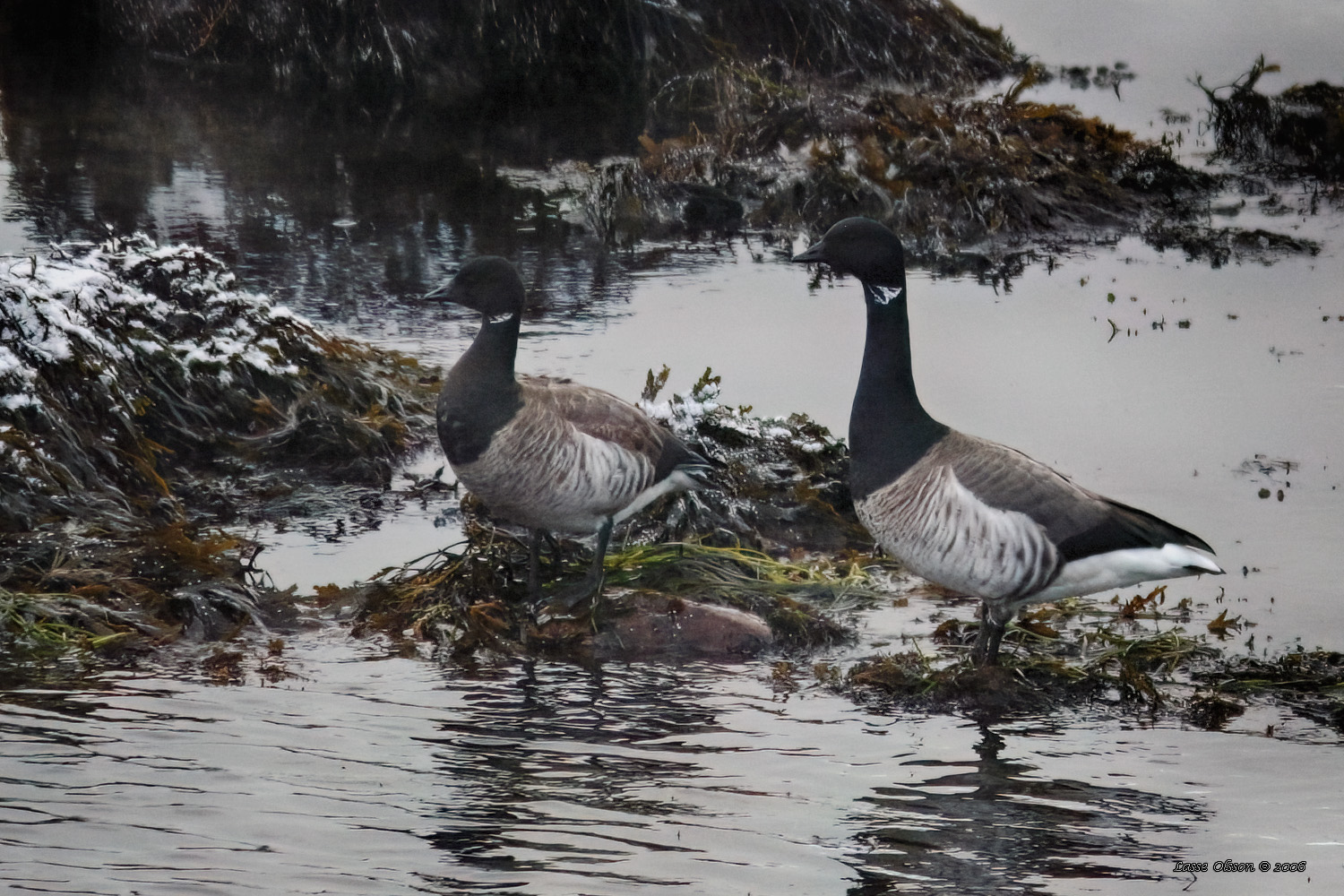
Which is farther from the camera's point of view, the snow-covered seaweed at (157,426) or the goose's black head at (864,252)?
the snow-covered seaweed at (157,426)

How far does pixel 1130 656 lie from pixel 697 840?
7.94 ft

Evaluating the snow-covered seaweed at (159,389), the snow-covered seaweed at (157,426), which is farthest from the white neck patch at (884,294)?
the snow-covered seaweed at (159,389)

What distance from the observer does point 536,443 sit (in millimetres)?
5652

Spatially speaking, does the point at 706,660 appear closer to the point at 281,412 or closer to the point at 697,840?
the point at 697,840

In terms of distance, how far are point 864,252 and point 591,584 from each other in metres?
1.79

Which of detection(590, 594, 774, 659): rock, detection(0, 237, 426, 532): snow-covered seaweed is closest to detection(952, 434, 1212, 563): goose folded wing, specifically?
detection(590, 594, 774, 659): rock

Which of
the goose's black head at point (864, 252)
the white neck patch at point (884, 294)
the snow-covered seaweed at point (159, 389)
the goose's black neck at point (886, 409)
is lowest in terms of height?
the snow-covered seaweed at point (159, 389)

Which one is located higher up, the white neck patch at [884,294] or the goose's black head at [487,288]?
the white neck patch at [884,294]

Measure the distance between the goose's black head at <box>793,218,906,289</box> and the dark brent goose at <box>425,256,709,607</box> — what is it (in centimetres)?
112

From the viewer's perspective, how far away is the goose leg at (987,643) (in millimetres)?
5375

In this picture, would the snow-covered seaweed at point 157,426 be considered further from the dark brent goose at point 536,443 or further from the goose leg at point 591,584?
the goose leg at point 591,584

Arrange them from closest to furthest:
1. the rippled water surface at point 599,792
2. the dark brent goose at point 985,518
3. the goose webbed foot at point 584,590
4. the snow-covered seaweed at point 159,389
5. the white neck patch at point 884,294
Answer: the rippled water surface at point 599,792 < the dark brent goose at point 985,518 < the white neck patch at point 884,294 < the goose webbed foot at point 584,590 < the snow-covered seaweed at point 159,389

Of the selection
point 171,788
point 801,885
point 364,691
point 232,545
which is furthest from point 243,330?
point 801,885

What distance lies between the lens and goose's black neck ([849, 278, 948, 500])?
17.2 ft
